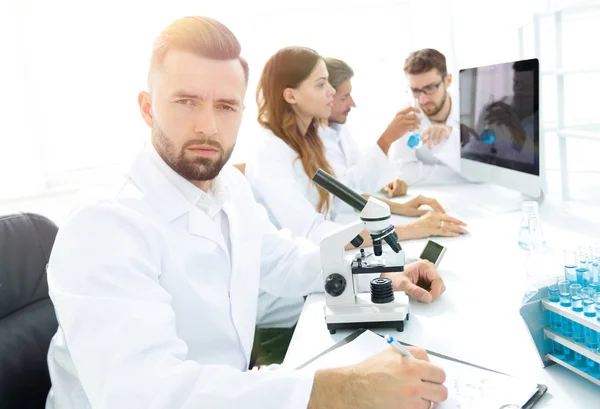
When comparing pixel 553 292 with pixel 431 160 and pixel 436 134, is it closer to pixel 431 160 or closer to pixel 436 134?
pixel 436 134

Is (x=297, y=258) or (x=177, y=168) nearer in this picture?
(x=177, y=168)

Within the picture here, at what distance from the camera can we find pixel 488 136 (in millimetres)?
2119

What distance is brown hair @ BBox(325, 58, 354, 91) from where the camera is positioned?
281 cm

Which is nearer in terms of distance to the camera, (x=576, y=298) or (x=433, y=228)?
(x=576, y=298)

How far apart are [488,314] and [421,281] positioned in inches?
7.9

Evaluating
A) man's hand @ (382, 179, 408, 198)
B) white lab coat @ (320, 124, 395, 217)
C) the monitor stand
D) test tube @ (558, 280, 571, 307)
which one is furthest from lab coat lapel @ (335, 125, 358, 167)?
test tube @ (558, 280, 571, 307)

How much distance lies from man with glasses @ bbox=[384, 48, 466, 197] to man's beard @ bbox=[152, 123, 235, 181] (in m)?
1.68

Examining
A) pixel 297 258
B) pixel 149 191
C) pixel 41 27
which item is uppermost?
pixel 41 27

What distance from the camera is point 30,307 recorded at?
41.3 inches

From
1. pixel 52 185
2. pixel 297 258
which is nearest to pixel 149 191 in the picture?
pixel 297 258

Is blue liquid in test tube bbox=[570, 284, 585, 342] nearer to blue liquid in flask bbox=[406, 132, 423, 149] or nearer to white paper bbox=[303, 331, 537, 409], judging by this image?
white paper bbox=[303, 331, 537, 409]

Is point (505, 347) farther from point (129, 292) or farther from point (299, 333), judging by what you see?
point (129, 292)

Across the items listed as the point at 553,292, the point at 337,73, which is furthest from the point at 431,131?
the point at 553,292

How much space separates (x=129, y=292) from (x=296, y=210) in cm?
114
